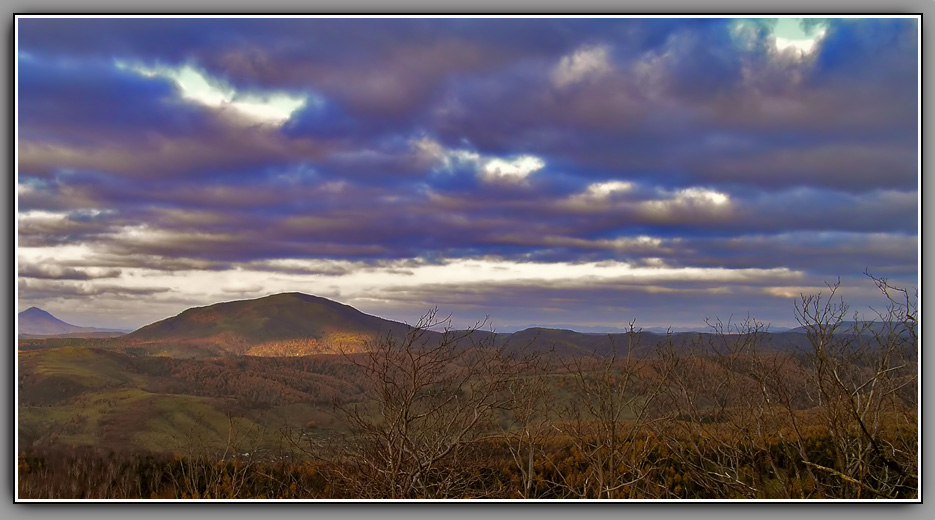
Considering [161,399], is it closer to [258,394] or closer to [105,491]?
[258,394]

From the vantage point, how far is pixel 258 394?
1251cm

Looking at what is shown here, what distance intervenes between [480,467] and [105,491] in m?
4.02

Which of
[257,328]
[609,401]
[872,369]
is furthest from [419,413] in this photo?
[257,328]

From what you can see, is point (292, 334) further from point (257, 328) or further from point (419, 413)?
point (419, 413)

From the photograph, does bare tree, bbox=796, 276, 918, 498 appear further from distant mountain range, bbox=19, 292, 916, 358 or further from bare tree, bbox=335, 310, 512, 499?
bare tree, bbox=335, 310, 512, 499

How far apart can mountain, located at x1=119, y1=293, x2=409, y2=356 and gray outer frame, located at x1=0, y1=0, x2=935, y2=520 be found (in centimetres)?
291

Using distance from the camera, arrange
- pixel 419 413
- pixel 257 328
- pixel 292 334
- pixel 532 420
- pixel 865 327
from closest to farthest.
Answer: pixel 865 327, pixel 419 413, pixel 532 420, pixel 292 334, pixel 257 328

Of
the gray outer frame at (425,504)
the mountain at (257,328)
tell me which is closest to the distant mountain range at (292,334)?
the mountain at (257,328)

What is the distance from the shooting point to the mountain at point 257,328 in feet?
33.7

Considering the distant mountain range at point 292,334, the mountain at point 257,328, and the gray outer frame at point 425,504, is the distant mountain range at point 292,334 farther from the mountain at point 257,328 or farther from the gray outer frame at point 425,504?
the gray outer frame at point 425,504

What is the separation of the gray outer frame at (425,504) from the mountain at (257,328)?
9.55ft

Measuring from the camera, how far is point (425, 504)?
17.9ft

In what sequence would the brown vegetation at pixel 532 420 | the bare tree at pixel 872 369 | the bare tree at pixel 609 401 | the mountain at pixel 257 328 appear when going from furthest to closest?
the mountain at pixel 257 328
the bare tree at pixel 609 401
the brown vegetation at pixel 532 420
the bare tree at pixel 872 369

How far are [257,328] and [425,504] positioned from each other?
1242 centimetres
